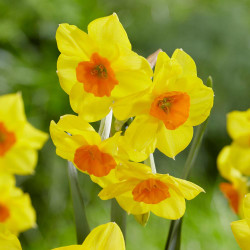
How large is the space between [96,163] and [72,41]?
15cm

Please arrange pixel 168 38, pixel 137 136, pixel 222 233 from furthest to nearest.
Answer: pixel 168 38, pixel 222 233, pixel 137 136

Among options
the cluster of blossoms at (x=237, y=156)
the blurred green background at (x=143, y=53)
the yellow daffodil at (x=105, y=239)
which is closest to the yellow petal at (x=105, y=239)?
the yellow daffodil at (x=105, y=239)

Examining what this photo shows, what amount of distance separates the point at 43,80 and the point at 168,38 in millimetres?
931

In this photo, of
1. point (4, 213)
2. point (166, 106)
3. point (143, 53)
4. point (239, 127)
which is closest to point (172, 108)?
point (166, 106)

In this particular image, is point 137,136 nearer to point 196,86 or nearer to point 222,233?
point 196,86

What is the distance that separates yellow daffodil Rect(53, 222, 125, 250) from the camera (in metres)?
0.48

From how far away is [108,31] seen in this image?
52 cm

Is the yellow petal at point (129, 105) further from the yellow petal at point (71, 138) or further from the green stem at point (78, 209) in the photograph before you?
the green stem at point (78, 209)

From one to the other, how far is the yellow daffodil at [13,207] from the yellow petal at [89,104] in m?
0.72

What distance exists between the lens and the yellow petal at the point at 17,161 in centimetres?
131

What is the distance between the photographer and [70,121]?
1.76ft

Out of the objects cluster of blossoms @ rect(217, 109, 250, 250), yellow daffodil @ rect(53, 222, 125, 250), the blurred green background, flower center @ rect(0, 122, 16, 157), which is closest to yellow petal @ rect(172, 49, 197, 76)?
yellow daffodil @ rect(53, 222, 125, 250)

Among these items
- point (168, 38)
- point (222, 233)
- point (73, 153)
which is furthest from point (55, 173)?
point (73, 153)

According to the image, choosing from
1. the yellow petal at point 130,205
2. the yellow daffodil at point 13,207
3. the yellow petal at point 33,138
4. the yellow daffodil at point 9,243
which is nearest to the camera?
the yellow daffodil at point 9,243
